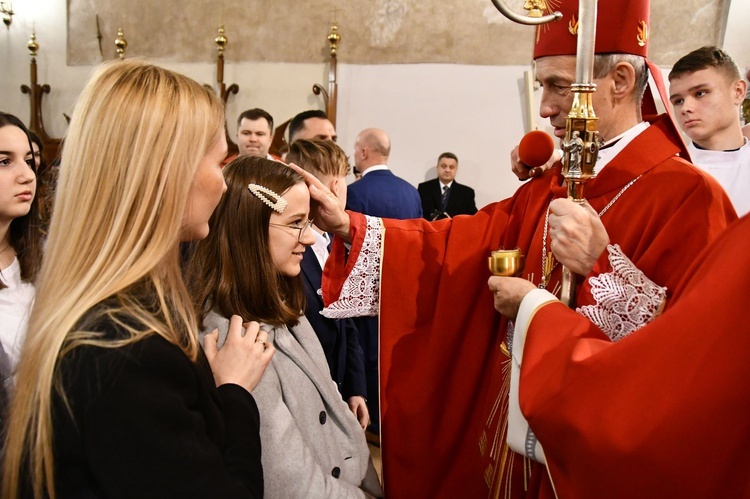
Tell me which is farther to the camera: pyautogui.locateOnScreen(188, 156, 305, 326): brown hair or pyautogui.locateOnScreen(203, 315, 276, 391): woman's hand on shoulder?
pyautogui.locateOnScreen(188, 156, 305, 326): brown hair

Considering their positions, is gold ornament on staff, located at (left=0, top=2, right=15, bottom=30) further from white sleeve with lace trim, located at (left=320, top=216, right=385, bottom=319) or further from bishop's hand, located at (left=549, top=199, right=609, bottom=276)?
bishop's hand, located at (left=549, top=199, right=609, bottom=276)

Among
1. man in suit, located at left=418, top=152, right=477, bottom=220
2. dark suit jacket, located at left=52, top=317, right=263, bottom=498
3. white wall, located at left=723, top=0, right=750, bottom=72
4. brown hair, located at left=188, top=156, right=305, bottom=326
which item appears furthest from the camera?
man in suit, located at left=418, top=152, right=477, bottom=220

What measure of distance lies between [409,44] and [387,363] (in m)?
6.13

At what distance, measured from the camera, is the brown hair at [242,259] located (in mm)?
1763

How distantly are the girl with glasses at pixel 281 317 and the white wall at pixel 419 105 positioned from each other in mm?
5804

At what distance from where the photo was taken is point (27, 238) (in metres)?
2.39

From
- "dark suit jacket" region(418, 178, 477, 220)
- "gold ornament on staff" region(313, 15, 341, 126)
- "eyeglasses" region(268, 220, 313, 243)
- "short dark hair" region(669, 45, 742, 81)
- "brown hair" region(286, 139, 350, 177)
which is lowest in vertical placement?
"dark suit jacket" region(418, 178, 477, 220)

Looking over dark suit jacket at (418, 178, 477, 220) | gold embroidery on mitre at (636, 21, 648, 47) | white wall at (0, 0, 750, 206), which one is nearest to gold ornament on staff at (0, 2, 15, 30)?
white wall at (0, 0, 750, 206)

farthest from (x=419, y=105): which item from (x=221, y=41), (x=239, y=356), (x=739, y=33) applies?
(x=239, y=356)

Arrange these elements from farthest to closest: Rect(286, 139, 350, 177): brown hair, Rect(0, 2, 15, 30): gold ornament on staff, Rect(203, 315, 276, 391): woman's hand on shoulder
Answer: Rect(0, 2, 15, 30): gold ornament on staff → Rect(286, 139, 350, 177): brown hair → Rect(203, 315, 276, 391): woman's hand on shoulder

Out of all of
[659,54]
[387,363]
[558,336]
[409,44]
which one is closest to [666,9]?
[659,54]

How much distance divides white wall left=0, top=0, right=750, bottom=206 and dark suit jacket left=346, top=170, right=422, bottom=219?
3270 mm

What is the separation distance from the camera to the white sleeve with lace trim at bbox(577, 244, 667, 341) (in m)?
1.49

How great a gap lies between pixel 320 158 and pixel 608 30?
5.14 ft
